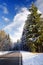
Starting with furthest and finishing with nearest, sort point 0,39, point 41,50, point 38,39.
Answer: point 0,39
point 41,50
point 38,39

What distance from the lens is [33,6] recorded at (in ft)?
145

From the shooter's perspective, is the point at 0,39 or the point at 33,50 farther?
the point at 0,39

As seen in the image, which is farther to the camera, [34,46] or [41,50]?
[41,50]

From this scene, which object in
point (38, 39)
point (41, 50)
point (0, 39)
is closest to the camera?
point (38, 39)

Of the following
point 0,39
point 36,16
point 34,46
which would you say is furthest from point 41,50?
point 0,39

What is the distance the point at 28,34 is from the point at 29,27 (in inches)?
61.3

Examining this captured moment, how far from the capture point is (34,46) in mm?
41938

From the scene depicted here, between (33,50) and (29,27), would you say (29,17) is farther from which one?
(33,50)

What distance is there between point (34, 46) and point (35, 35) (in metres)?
2.40

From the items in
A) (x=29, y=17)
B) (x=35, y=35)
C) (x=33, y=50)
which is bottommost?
(x=33, y=50)

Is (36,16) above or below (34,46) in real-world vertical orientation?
above

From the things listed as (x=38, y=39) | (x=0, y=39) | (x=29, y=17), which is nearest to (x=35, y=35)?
(x=38, y=39)

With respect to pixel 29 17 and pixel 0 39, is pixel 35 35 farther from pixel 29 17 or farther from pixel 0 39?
pixel 0 39

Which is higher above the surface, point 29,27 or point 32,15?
point 32,15
